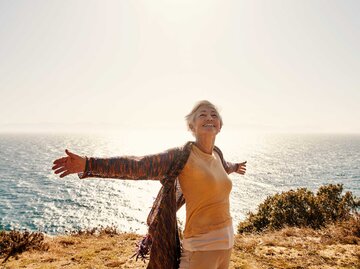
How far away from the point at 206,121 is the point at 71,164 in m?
1.44

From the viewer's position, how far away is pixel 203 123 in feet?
9.86

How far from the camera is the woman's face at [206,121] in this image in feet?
9.82

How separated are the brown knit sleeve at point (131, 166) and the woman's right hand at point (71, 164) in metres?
0.05

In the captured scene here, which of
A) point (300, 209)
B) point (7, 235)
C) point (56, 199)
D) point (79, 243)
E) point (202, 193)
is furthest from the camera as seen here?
point (56, 199)

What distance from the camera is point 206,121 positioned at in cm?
301

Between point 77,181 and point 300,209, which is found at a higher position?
point 300,209

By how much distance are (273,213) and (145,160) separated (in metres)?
17.4

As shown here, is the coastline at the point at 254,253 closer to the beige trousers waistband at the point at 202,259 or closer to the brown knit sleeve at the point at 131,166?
the beige trousers waistband at the point at 202,259

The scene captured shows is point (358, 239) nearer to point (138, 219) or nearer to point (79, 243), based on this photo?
point (79, 243)

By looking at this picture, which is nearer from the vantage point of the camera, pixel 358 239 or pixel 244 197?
pixel 358 239

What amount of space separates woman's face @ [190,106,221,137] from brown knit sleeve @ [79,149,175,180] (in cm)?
49

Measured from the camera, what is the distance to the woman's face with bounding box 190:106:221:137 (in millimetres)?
2992

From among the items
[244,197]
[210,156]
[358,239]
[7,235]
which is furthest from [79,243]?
[244,197]

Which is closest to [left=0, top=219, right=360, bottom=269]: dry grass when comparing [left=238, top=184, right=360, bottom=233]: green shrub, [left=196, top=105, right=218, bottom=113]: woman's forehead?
[left=196, top=105, right=218, bottom=113]: woman's forehead
